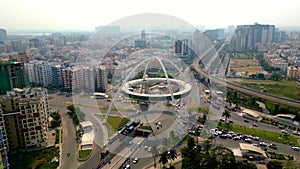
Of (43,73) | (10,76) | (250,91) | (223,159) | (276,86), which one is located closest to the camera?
(223,159)

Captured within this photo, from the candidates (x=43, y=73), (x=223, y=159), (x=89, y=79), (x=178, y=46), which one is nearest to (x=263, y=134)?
(x=223, y=159)

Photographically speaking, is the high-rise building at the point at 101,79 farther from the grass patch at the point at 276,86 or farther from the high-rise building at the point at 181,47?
the high-rise building at the point at 181,47

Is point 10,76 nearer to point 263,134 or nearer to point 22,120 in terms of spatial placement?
point 22,120

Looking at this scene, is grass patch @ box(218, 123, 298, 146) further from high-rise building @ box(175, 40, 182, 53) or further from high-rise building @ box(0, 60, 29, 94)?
high-rise building @ box(175, 40, 182, 53)

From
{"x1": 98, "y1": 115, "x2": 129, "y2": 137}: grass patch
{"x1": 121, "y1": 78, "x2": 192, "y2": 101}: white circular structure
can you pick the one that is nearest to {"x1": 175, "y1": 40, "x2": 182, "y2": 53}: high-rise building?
{"x1": 121, "y1": 78, "x2": 192, "y2": 101}: white circular structure

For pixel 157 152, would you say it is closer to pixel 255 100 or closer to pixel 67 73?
pixel 255 100
